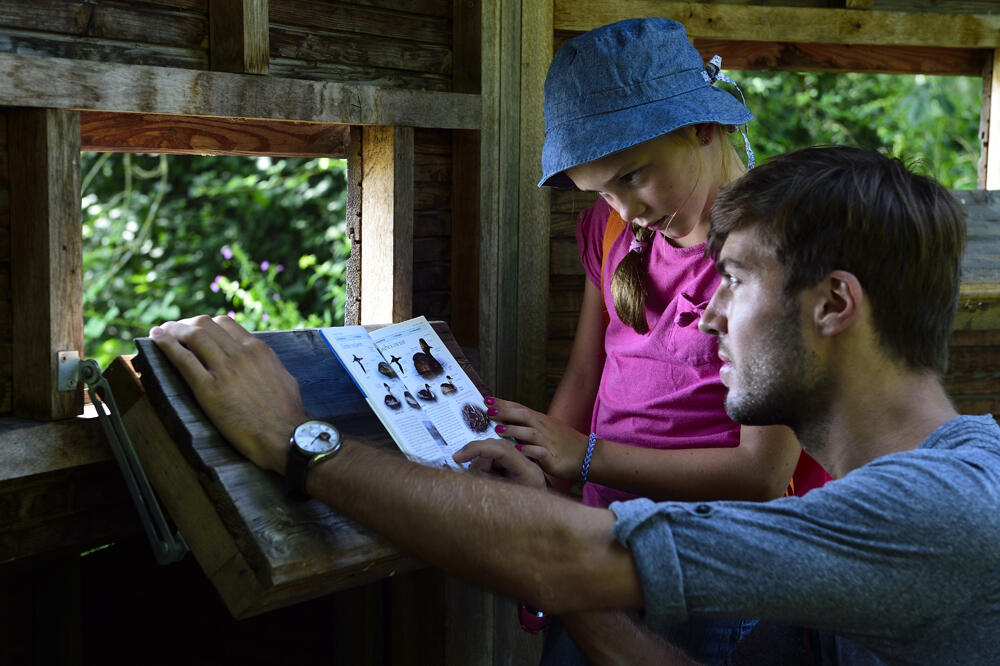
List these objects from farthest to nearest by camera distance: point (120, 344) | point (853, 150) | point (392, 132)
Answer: point (120, 344), point (392, 132), point (853, 150)

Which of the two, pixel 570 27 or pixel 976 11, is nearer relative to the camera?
pixel 570 27

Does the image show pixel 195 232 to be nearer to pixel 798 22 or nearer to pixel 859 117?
pixel 798 22

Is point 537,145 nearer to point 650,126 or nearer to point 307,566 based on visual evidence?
point 650,126

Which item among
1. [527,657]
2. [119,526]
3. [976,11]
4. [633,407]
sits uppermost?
[976,11]

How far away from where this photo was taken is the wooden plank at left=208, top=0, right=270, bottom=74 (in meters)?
2.16

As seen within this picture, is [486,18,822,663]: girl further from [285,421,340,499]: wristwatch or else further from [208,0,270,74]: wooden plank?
[208,0,270,74]: wooden plank

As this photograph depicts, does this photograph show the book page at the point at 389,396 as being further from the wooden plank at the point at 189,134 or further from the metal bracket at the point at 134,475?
the wooden plank at the point at 189,134

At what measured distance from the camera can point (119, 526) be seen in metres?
2.21

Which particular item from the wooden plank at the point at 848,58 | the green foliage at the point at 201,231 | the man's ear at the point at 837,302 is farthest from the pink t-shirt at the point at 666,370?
the green foliage at the point at 201,231

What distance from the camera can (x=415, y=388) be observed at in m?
2.07

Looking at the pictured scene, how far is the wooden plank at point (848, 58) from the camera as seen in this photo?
325 centimetres

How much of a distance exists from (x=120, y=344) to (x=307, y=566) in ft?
17.3

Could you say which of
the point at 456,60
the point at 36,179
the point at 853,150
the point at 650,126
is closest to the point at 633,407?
the point at 650,126

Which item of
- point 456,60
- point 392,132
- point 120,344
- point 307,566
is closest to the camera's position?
point 307,566
